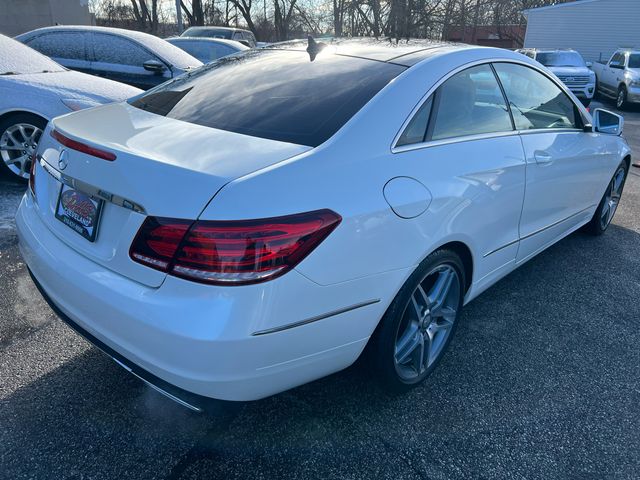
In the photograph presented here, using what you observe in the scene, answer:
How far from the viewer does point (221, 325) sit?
1577 mm

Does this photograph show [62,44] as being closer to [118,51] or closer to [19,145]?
[118,51]

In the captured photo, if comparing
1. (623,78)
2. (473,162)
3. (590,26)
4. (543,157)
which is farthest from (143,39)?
(590,26)

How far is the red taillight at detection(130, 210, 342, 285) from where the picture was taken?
1583mm

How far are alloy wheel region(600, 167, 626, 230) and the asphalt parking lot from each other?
5.69 feet

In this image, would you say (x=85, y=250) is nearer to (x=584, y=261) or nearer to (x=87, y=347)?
(x=87, y=347)

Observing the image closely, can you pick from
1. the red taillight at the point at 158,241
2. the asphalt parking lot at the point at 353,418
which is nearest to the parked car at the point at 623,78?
the asphalt parking lot at the point at 353,418

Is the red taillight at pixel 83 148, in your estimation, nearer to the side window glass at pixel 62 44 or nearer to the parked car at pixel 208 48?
the side window glass at pixel 62 44

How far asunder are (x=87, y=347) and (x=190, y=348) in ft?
4.49

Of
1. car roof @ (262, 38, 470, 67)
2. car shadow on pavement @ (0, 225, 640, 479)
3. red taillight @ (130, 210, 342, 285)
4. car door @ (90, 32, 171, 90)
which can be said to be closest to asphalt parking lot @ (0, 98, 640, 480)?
car shadow on pavement @ (0, 225, 640, 479)

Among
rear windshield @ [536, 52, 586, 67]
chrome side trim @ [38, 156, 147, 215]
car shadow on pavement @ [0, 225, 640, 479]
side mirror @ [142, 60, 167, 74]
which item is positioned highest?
side mirror @ [142, 60, 167, 74]

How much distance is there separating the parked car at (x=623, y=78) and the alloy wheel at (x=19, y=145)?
53.9ft

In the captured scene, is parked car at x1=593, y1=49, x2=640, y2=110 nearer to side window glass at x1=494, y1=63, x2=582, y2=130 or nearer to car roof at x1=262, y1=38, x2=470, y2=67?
side window glass at x1=494, y1=63, x2=582, y2=130

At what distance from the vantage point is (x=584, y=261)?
4.13 m

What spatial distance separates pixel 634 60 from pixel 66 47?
16832mm
